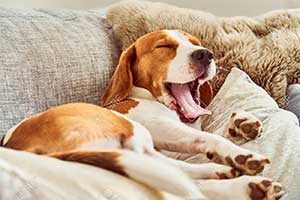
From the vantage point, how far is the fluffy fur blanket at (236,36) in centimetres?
171

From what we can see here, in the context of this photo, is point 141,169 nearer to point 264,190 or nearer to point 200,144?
point 264,190

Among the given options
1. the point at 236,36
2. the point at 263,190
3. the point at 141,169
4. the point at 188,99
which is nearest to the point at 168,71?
the point at 188,99

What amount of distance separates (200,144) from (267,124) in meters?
0.18

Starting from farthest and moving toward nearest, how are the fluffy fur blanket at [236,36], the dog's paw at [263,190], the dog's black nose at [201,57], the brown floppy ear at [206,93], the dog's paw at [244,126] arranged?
the fluffy fur blanket at [236,36]
the brown floppy ear at [206,93]
the dog's black nose at [201,57]
the dog's paw at [244,126]
the dog's paw at [263,190]

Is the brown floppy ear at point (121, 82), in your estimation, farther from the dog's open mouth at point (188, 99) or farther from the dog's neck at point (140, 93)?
the dog's open mouth at point (188, 99)

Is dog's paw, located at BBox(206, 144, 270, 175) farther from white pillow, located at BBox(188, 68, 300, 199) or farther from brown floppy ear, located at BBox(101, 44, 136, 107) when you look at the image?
brown floppy ear, located at BBox(101, 44, 136, 107)

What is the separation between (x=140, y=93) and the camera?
4.98 feet

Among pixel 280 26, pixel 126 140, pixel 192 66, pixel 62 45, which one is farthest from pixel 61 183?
pixel 280 26

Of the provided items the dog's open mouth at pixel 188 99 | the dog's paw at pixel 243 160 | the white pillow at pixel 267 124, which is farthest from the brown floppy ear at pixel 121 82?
the dog's paw at pixel 243 160

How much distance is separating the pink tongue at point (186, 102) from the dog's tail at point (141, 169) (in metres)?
0.57

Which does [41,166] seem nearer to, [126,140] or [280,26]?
[126,140]

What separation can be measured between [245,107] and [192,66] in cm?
17

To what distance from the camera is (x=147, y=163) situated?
0.86 metres

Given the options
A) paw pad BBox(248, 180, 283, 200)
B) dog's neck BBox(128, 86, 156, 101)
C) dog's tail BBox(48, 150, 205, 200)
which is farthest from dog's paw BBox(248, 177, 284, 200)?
dog's neck BBox(128, 86, 156, 101)
